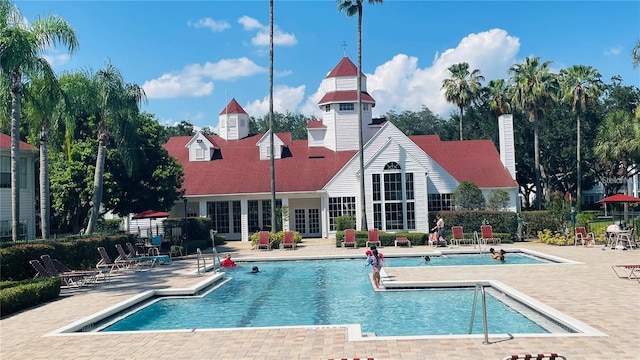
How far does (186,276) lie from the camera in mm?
18672

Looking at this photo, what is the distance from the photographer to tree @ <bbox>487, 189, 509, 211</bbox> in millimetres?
32219

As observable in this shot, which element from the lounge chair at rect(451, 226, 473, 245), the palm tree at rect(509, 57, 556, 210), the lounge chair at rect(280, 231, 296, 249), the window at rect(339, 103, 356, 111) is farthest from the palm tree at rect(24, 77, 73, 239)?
the palm tree at rect(509, 57, 556, 210)

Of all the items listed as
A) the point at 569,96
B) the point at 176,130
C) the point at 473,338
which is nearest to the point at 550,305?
the point at 473,338

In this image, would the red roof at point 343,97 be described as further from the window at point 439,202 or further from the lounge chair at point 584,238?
the lounge chair at point 584,238

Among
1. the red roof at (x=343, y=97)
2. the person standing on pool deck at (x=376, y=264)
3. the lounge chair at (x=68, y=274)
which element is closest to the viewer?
the person standing on pool deck at (x=376, y=264)

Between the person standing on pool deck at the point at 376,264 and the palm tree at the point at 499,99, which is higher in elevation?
the palm tree at the point at 499,99

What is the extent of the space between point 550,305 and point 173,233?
23.1 meters

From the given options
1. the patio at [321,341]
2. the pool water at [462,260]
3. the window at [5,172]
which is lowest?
the pool water at [462,260]

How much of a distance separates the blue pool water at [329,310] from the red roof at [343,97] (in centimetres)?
2253

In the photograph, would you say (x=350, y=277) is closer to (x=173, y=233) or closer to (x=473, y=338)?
(x=473, y=338)

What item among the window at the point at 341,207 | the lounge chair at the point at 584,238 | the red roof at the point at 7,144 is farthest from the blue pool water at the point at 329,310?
the red roof at the point at 7,144

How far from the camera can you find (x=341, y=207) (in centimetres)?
3353

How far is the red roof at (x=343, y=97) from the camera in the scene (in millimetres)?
38844

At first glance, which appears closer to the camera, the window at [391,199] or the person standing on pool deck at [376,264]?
the person standing on pool deck at [376,264]
